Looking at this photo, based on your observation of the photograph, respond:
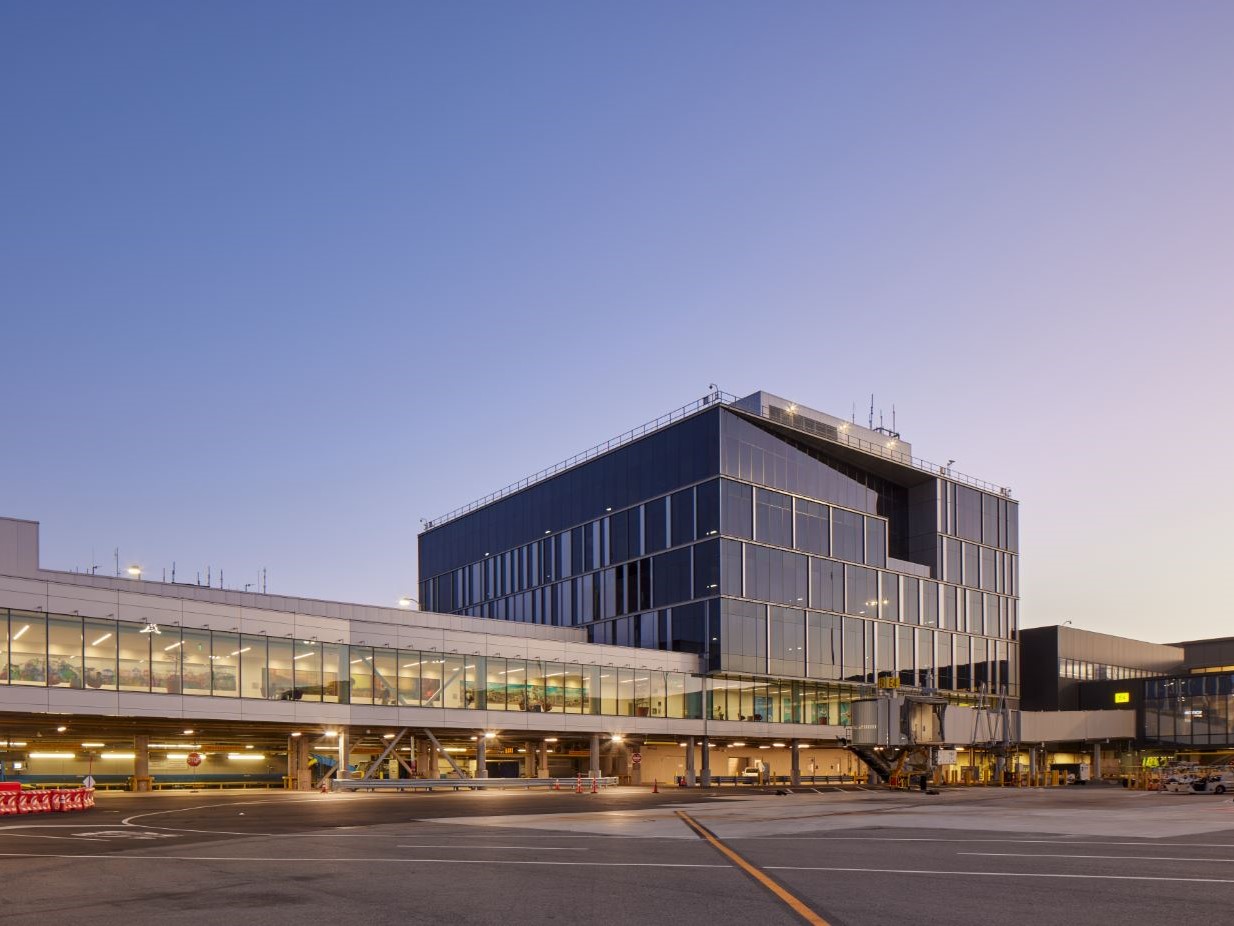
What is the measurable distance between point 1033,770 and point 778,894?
9432 cm

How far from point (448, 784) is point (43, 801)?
26.7 metres

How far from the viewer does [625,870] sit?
1758 centimetres

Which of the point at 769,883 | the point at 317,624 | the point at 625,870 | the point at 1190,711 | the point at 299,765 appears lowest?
the point at 1190,711

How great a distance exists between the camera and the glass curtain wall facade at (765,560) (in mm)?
85625

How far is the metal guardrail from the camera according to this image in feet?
196

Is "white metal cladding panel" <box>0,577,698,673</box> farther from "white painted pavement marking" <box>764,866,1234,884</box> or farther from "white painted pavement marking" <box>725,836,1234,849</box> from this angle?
"white painted pavement marking" <box>764,866,1234,884</box>

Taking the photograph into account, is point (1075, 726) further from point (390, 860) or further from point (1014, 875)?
point (390, 860)

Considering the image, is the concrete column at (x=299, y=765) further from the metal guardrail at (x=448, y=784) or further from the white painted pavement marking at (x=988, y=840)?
the white painted pavement marking at (x=988, y=840)

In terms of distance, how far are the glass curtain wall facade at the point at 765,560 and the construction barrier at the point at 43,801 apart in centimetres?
5065

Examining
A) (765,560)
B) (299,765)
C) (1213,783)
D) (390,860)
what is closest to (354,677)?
(299,765)

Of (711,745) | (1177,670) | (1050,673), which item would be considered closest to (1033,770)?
(1050,673)

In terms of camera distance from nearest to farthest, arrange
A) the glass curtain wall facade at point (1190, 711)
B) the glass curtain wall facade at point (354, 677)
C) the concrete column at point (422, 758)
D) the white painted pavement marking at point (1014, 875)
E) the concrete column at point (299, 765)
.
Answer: the white painted pavement marking at point (1014, 875) → the glass curtain wall facade at point (354, 677) → the concrete column at point (299, 765) → the concrete column at point (422, 758) → the glass curtain wall facade at point (1190, 711)

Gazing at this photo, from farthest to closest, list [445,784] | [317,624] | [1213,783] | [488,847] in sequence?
[317,624], [445,784], [1213,783], [488,847]

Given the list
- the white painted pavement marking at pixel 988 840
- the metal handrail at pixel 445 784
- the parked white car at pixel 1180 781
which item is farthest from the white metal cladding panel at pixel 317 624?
the white painted pavement marking at pixel 988 840
